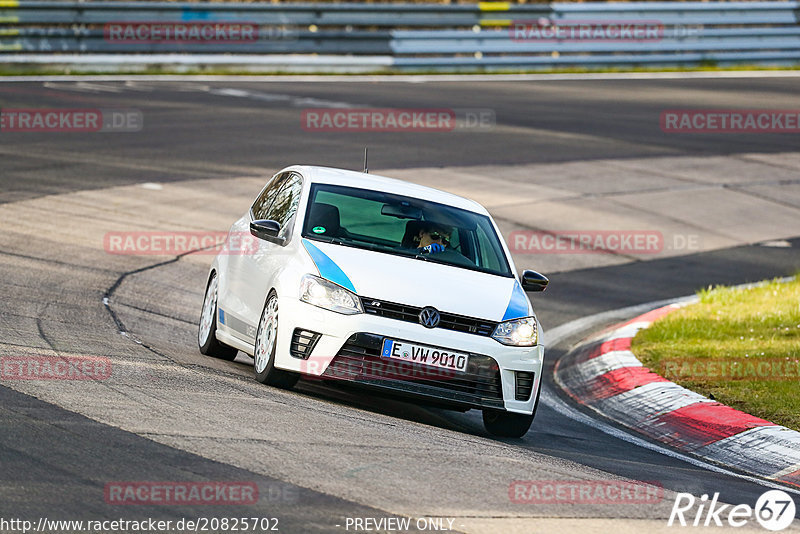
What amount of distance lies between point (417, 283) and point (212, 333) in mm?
2283

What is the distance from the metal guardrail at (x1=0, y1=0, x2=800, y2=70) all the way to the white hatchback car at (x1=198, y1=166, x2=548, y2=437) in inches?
746

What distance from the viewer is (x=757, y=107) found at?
27406 mm

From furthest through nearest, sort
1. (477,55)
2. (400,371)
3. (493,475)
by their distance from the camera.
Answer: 1. (477,55)
2. (400,371)
3. (493,475)

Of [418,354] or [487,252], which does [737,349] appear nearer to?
[487,252]

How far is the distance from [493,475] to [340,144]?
14.8 metres

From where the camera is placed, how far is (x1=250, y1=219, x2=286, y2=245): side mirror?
900 centimetres

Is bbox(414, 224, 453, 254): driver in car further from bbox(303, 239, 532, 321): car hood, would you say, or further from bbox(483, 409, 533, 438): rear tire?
bbox(483, 409, 533, 438): rear tire

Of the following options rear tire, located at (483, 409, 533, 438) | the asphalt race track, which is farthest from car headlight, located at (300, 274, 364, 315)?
rear tire, located at (483, 409, 533, 438)

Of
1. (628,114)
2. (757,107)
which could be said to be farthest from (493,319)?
(757,107)

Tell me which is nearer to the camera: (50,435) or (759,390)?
(50,435)

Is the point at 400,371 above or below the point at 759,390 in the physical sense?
above

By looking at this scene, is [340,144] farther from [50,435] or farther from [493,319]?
[50,435]

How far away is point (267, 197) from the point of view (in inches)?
405

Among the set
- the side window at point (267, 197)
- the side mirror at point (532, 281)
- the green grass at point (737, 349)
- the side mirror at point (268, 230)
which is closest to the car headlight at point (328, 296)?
the side mirror at point (268, 230)
